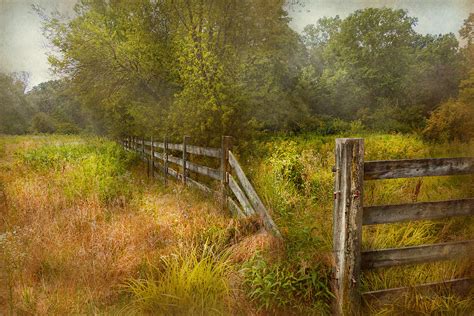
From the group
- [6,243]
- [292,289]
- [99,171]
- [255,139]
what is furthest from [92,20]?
[292,289]

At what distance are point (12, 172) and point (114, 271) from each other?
482 cm

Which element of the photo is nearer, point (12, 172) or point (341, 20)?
point (12, 172)

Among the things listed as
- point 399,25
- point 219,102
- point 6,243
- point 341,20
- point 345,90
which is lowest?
point 6,243

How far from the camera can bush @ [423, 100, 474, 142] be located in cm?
521

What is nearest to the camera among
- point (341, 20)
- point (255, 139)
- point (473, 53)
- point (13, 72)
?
point (13, 72)

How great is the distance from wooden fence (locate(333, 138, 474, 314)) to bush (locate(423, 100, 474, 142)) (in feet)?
10.3

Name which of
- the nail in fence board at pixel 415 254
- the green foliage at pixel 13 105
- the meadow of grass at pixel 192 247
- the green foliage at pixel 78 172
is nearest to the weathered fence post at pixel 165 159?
the green foliage at pixel 78 172

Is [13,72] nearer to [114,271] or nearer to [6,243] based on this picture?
[6,243]

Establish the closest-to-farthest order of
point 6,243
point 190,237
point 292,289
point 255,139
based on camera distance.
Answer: point 292,289, point 6,243, point 190,237, point 255,139

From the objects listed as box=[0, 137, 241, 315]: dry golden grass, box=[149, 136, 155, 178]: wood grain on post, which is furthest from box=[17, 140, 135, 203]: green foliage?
box=[149, 136, 155, 178]: wood grain on post

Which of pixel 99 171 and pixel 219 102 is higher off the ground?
pixel 219 102

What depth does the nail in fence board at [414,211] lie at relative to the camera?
2.53 m

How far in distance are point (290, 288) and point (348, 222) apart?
29.3 inches

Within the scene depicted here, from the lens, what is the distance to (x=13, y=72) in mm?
4176
